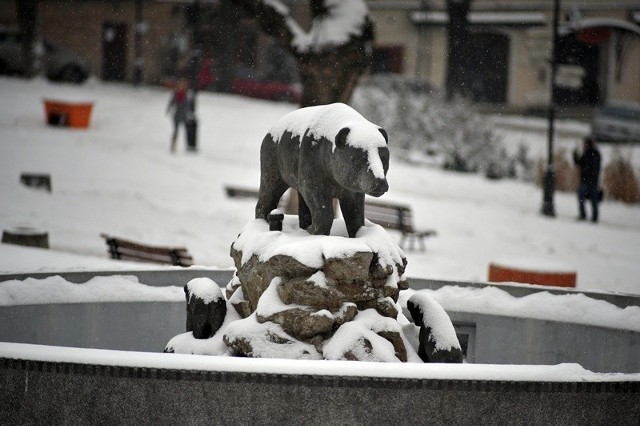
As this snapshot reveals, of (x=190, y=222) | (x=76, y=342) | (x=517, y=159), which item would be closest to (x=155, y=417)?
(x=76, y=342)

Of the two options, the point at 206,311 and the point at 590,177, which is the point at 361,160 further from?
the point at 590,177

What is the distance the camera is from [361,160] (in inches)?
282

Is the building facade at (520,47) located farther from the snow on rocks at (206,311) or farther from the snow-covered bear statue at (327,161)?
the snow on rocks at (206,311)

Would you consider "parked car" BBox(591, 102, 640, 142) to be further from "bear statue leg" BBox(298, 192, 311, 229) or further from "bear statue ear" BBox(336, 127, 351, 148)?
"bear statue ear" BBox(336, 127, 351, 148)

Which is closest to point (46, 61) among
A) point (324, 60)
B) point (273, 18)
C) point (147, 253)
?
point (273, 18)

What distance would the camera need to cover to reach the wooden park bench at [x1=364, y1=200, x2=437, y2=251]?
17875 millimetres

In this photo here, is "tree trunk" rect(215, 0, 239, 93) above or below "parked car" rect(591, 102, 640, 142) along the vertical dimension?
above

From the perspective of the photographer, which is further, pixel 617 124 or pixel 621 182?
pixel 617 124

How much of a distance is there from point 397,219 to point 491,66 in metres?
27.5

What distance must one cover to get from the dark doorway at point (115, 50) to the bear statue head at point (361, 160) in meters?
40.5

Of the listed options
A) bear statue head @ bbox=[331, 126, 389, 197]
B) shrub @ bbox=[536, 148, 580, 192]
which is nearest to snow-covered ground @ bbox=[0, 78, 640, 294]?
shrub @ bbox=[536, 148, 580, 192]

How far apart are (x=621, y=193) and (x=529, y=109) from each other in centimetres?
1644

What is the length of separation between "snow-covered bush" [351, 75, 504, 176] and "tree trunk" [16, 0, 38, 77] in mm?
12440

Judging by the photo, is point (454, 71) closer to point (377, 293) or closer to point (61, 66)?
point (61, 66)
